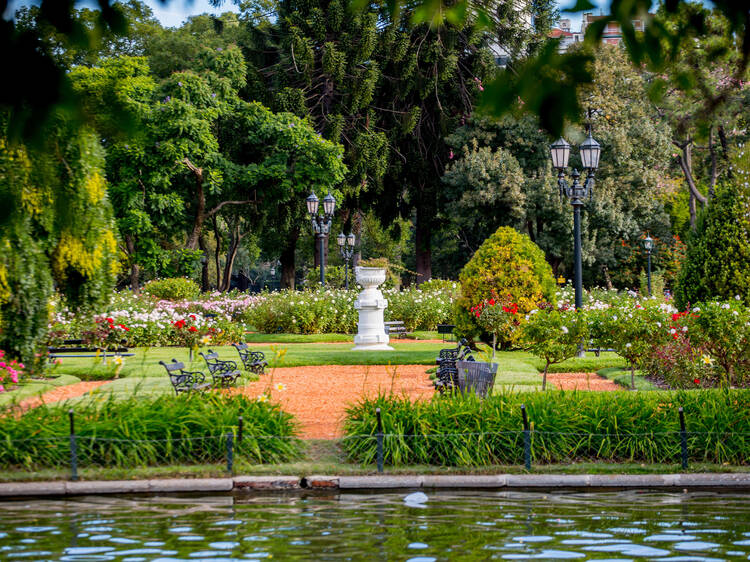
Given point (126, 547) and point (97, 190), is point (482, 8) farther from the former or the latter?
point (97, 190)

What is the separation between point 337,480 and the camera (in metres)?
9.47

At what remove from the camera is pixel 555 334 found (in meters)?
14.3

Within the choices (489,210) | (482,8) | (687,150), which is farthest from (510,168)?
(482,8)

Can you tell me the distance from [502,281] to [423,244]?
2154 cm

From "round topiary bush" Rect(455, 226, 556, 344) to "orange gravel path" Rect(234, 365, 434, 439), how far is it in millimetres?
2635

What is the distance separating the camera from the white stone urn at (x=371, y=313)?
23094mm

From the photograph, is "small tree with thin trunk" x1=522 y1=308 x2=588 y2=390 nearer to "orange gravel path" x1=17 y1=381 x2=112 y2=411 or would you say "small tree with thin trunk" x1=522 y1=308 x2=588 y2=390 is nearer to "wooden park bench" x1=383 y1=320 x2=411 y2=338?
"orange gravel path" x1=17 y1=381 x2=112 y2=411

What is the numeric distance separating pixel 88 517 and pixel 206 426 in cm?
219

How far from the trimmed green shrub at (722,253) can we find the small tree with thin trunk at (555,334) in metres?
5.15

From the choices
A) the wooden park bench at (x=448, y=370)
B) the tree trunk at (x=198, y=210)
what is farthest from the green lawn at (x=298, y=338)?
the wooden park bench at (x=448, y=370)

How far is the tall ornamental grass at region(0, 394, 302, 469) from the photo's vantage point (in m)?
9.88

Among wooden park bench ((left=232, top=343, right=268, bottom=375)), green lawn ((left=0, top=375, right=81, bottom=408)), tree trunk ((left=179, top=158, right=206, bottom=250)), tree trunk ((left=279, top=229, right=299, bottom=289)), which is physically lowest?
green lawn ((left=0, top=375, right=81, bottom=408))

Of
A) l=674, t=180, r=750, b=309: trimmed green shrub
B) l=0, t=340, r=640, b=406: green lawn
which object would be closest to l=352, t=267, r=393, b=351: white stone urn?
l=0, t=340, r=640, b=406: green lawn

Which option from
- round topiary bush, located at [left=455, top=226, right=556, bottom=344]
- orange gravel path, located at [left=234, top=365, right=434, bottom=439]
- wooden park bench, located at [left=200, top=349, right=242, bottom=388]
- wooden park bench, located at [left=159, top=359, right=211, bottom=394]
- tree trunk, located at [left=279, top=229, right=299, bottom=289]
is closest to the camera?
orange gravel path, located at [left=234, top=365, right=434, bottom=439]
